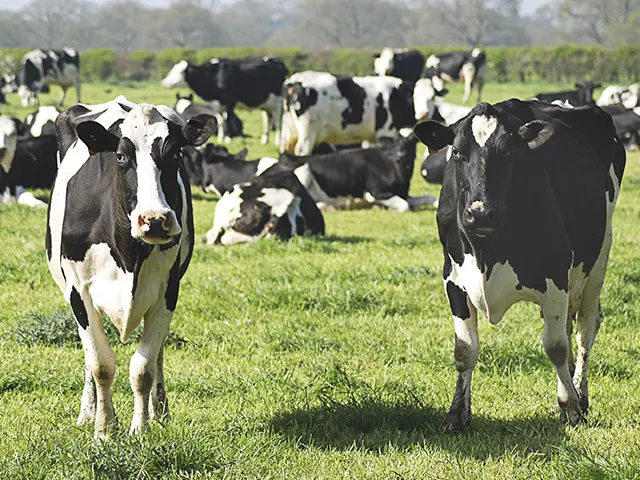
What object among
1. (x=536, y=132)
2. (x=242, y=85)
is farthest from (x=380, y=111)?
(x=536, y=132)

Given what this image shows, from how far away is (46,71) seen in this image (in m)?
30.1

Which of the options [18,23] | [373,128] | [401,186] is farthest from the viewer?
[18,23]

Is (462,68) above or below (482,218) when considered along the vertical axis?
below

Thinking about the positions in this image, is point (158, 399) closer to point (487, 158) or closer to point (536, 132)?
point (487, 158)

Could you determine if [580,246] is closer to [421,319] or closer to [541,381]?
[541,381]

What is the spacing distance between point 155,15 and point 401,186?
165445 millimetres

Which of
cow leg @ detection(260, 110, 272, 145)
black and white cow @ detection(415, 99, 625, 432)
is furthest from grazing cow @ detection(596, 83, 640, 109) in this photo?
black and white cow @ detection(415, 99, 625, 432)

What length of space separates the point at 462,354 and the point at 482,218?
91 centimetres

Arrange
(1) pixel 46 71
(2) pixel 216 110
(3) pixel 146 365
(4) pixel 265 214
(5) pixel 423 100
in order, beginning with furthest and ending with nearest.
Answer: (1) pixel 46 71 < (2) pixel 216 110 < (5) pixel 423 100 < (4) pixel 265 214 < (3) pixel 146 365

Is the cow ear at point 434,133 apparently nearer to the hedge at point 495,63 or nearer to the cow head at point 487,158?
the cow head at point 487,158

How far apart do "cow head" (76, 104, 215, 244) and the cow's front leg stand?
5.11ft

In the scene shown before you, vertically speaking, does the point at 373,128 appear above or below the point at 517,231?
below

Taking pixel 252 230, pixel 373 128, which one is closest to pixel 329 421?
pixel 252 230

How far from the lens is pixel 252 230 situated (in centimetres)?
1048
